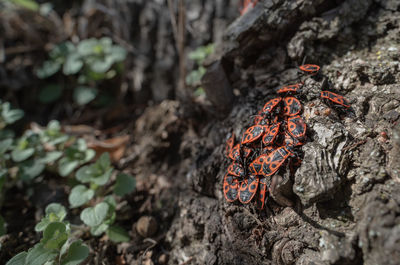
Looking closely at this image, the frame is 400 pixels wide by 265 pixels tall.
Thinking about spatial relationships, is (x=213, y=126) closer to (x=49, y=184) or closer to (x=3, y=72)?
Answer: (x=49, y=184)

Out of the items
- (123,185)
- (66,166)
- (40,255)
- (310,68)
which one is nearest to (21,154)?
(66,166)

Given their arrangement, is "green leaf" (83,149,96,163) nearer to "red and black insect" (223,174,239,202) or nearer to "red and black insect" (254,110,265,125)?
"red and black insect" (223,174,239,202)

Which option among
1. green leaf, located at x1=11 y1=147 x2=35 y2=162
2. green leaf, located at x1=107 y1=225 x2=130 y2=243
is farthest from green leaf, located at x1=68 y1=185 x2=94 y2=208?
green leaf, located at x1=11 y1=147 x2=35 y2=162

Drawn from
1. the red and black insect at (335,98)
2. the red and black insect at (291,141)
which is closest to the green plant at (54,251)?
the red and black insect at (291,141)

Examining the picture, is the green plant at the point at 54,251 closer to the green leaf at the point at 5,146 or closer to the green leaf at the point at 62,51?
the green leaf at the point at 5,146

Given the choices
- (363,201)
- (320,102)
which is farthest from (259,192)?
(320,102)

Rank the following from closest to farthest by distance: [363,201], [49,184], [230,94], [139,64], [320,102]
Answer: [363,201]
[320,102]
[230,94]
[49,184]
[139,64]

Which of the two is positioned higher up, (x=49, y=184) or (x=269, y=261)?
(x=49, y=184)
